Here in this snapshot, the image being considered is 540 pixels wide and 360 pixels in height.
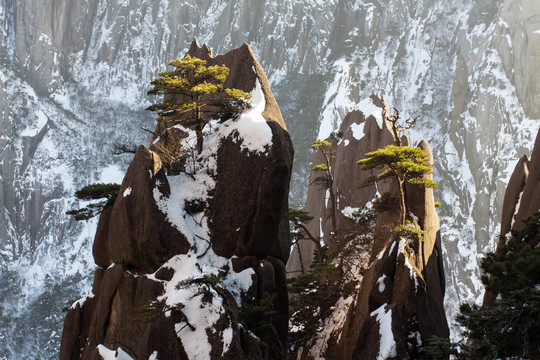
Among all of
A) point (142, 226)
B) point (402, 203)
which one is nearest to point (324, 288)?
point (402, 203)

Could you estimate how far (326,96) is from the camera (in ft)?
336

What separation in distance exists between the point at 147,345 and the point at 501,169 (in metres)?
59.1

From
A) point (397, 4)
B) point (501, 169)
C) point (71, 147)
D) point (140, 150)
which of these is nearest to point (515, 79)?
point (501, 169)

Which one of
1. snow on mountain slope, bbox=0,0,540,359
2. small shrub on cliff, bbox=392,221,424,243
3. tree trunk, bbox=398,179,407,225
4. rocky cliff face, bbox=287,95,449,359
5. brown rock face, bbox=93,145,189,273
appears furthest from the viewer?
snow on mountain slope, bbox=0,0,540,359

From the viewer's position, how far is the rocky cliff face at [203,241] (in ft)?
61.1

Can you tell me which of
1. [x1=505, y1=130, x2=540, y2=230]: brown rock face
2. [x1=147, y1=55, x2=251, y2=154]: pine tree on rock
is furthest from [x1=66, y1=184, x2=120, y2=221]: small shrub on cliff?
[x1=505, y1=130, x2=540, y2=230]: brown rock face

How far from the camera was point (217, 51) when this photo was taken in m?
108

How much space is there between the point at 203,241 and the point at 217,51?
91.7 metres

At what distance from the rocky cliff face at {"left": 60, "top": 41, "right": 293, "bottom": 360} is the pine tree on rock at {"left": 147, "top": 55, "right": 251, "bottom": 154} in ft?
1.79

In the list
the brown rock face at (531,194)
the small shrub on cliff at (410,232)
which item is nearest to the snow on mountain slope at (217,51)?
the brown rock face at (531,194)

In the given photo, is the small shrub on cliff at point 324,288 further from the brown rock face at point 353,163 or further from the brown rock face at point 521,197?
the brown rock face at point 353,163

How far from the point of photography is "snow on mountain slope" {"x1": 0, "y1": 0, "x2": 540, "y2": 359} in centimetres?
7456

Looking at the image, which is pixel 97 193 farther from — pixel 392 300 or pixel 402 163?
pixel 392 300

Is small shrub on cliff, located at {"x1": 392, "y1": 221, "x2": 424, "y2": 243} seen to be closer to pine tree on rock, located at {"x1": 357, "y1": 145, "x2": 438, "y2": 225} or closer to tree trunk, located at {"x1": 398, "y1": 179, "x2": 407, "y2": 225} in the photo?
tree trunk, located at {"x1": 398, "y1": 179, "x2": 407, "y2": 225}
